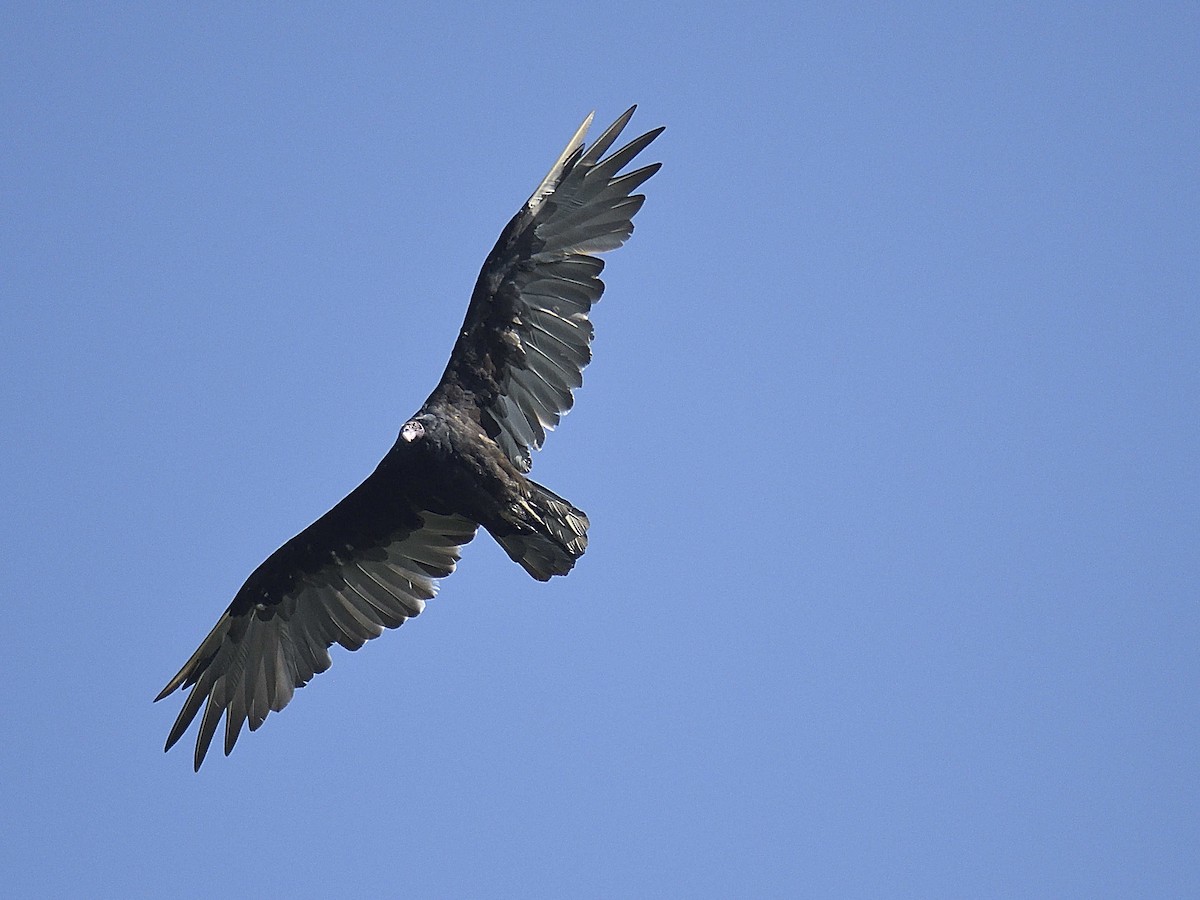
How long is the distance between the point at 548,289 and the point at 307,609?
3.21 metres

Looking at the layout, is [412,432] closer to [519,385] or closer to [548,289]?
[519,385]

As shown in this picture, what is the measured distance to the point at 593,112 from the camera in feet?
32.5

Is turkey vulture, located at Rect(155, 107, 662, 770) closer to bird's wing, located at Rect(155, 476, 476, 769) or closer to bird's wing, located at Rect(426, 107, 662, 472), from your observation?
bird's wing, located at Rect(426, 107, 662, 472)

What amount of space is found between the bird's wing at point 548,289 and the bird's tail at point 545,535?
0.52m

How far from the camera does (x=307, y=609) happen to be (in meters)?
11.3

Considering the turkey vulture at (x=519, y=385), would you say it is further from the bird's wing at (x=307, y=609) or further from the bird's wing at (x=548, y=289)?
the bird's wing at (x=307, y=609)

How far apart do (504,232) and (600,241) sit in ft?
2.12

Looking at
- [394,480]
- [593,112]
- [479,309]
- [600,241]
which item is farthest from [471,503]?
[593,112]

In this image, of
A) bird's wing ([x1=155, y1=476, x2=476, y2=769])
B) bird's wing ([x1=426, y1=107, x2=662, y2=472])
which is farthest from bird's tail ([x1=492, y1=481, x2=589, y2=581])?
bird's wing ([x1=155, y1=476, x2=476, y2=769])

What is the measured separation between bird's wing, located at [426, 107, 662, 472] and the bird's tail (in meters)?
0.52

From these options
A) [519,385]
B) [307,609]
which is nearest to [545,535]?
[519,385]

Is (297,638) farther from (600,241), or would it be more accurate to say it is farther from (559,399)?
(600,241)

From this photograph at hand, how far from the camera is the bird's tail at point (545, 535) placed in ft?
33.2

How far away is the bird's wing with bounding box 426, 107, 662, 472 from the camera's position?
32.6 feet
